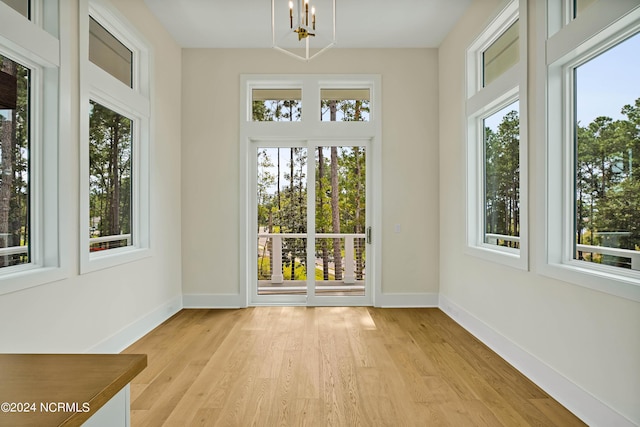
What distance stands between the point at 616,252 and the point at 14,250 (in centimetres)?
355

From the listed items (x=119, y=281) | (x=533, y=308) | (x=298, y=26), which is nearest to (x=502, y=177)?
(x=533, y=308)

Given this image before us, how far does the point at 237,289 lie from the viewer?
4.97 m

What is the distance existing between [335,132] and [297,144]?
1.67 feet

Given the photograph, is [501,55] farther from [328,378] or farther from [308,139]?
[328,378]

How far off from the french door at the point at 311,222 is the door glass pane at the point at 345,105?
0.31 m

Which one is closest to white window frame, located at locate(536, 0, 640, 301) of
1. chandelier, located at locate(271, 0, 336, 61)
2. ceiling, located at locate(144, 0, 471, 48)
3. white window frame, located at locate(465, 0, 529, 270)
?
white window frame, located at locate(465, 0, 529, 270)

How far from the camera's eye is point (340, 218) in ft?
16.7

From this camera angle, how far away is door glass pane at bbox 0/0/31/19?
2.41m

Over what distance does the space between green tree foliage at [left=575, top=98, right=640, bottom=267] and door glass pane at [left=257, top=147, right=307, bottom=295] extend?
3.16m

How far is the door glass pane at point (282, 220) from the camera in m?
5.08

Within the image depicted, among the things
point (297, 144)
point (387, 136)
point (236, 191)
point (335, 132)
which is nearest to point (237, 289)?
point (236, 191)

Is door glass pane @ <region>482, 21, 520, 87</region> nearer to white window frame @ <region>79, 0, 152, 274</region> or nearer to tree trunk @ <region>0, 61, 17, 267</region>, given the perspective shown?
white window frame @ <region>79, 0, 152, 274</region>

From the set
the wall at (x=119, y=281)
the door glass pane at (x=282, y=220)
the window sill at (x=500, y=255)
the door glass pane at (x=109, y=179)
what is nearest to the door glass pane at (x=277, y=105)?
the door glass pane at (x=282, y=220)

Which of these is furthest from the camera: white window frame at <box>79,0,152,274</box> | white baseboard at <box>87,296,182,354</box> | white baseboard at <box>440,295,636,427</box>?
white baseboard at <box>87,296,182,354</box>
